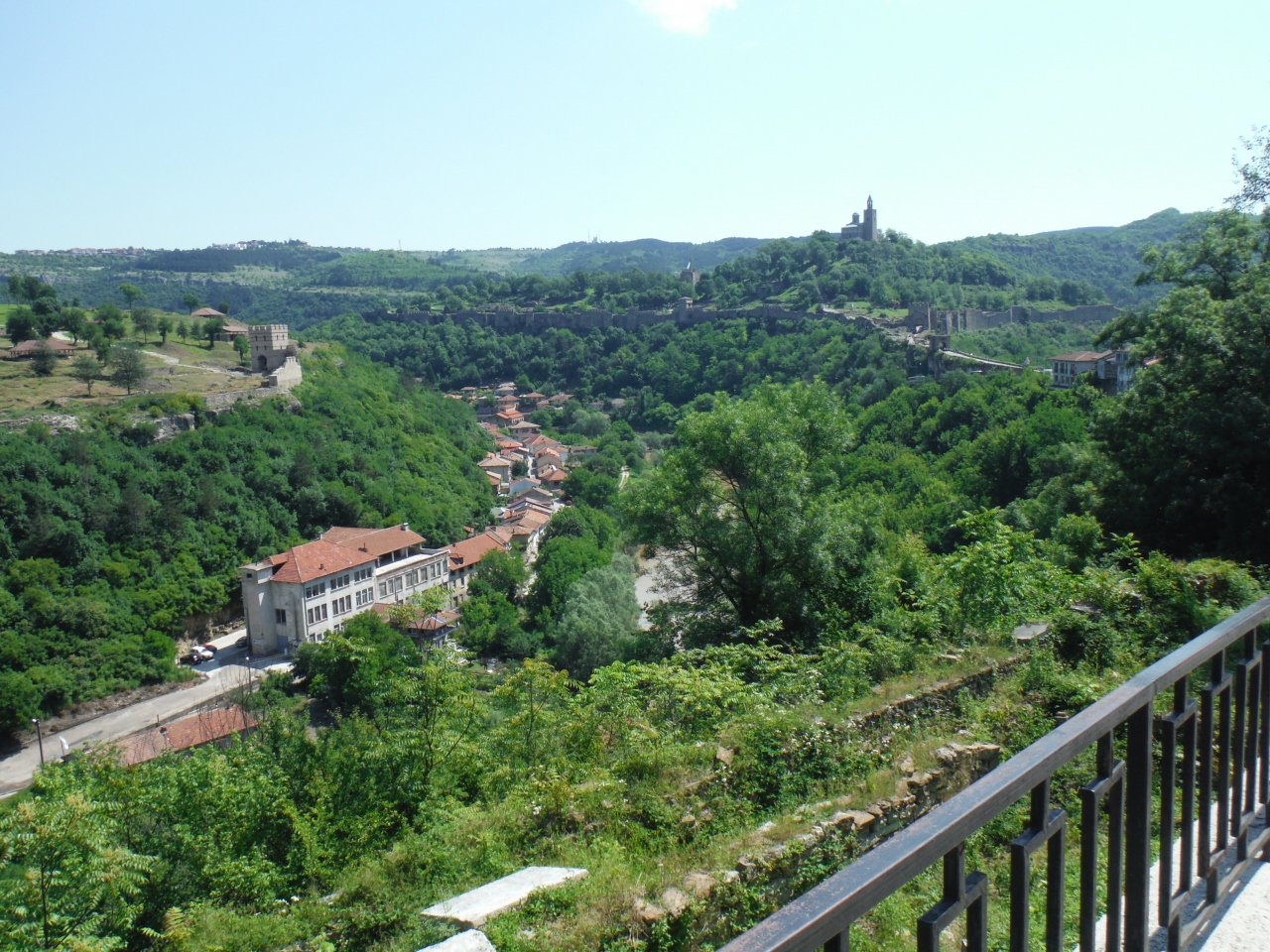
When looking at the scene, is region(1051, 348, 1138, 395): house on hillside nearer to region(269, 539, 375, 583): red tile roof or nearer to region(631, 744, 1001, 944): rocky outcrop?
region(269, 539, 375, 583): red tile roof

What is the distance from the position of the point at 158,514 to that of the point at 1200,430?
3391cm

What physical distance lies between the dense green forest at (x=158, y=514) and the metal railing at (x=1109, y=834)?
A: 1154 inches

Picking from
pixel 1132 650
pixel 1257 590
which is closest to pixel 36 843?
pixel 1132 650

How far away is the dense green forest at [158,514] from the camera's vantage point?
88.7ft

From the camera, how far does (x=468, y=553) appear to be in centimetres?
3641

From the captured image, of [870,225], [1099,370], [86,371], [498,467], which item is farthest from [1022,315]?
[86,371]

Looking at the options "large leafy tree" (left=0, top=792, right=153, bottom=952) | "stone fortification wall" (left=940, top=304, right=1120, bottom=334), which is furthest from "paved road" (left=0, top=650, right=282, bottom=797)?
"stone fortification wall" (left=940, top=304, right=1120, bottom=334)

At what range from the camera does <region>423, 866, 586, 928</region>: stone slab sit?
3.66 meters

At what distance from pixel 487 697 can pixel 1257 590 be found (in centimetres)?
606

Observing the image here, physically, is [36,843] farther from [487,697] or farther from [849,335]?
[849,335]

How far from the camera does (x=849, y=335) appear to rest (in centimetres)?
5428

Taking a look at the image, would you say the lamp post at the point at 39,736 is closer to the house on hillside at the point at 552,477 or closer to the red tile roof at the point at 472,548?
the red tile roof at the point at 472,548

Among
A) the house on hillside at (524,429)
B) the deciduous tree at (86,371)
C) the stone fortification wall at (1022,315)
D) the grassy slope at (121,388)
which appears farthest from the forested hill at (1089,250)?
the deciduous tree at (86,371)

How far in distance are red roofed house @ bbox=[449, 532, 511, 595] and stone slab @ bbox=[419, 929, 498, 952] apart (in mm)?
31148
